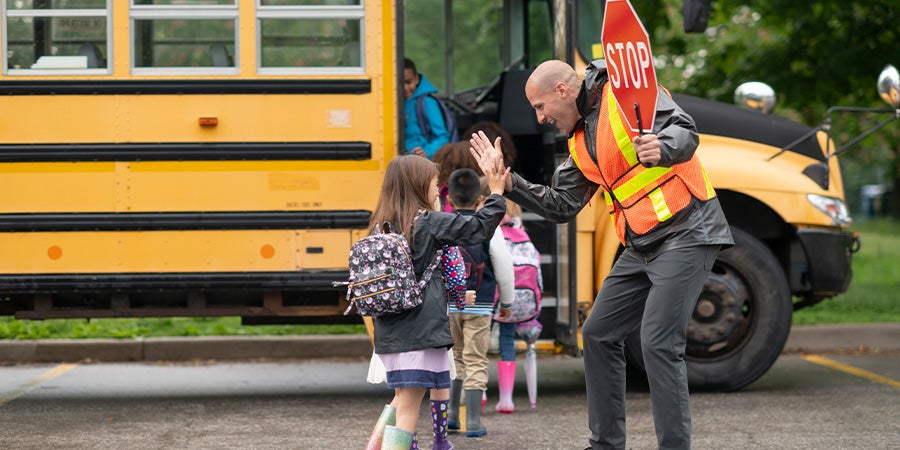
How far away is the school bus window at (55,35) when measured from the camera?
6160 mm

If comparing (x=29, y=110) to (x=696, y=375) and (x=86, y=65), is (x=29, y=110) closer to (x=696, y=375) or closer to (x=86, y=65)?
(x=86, y=65)

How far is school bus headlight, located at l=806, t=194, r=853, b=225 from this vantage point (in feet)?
22.4

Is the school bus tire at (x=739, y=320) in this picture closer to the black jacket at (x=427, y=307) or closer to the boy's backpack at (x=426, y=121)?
the boy's backpack at (x=426, y=121)

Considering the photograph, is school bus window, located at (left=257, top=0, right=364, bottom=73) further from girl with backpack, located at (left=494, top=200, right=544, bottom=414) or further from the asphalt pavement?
the asphalt pavement

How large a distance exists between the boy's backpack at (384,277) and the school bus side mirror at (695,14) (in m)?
2.40

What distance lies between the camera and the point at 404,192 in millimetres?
4594

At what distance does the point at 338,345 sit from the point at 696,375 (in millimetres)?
2604

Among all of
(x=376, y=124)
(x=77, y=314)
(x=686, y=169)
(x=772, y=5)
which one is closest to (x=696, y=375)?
(x=376, y=124)

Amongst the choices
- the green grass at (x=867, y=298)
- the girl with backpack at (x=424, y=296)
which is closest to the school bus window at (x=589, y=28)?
the girl with backpack at (x=424, y=296)

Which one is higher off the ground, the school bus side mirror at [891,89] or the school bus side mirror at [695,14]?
the school bus side mirror at [695,14]

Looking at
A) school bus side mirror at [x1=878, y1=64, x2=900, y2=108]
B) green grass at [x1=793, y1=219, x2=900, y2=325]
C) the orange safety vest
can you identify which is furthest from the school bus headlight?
the orange safety vest

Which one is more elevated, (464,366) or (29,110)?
(29,110)

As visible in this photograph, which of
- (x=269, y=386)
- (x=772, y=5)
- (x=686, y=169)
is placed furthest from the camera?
(x=772, y=5)

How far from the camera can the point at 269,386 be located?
746cm
